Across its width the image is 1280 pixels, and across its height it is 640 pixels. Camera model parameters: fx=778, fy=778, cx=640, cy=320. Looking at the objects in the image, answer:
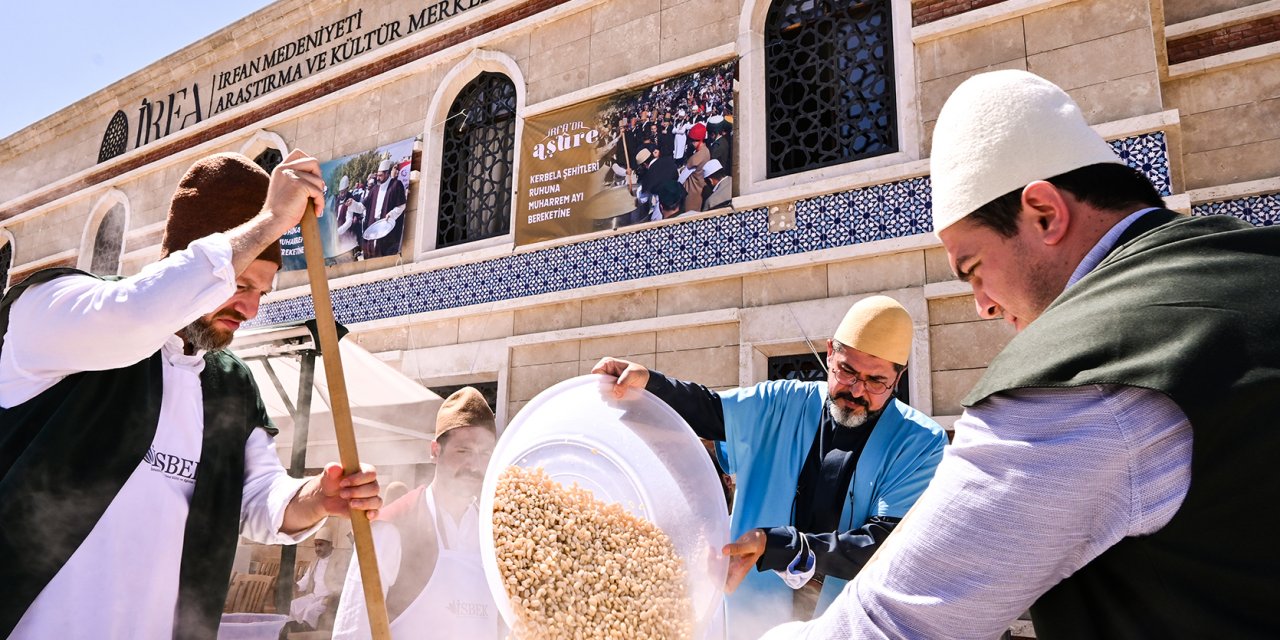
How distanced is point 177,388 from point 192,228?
448 millimetres

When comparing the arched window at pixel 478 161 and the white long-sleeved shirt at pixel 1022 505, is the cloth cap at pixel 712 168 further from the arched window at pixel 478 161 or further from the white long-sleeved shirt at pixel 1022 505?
the white long-sleeved shirt at pixel 1022 505

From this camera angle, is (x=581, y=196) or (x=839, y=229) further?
(x=581, y=196)

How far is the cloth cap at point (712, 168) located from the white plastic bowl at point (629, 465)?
4.99 meters

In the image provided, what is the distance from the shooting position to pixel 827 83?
6.73 m

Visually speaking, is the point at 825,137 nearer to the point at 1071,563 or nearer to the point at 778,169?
the point at 778,169

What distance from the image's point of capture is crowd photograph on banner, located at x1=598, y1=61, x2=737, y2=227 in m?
6.87

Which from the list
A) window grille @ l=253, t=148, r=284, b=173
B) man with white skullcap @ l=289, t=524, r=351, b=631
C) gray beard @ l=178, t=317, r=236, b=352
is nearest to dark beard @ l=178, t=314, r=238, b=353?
gray beard @ l=178, t=317, r=236, b=352

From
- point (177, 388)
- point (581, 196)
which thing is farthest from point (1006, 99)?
point (581, 196)

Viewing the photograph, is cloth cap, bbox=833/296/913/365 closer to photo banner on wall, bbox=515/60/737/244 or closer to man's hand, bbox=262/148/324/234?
man's hand, bbox=262/148/324/234

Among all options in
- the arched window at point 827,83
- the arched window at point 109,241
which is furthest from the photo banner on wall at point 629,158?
the arched window at point 109,241

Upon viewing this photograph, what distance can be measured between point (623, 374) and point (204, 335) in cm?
117

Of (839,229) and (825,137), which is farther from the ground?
(825,137)

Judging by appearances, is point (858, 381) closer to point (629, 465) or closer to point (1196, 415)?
point (629, 465)

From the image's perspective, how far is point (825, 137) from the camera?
6.75 m
